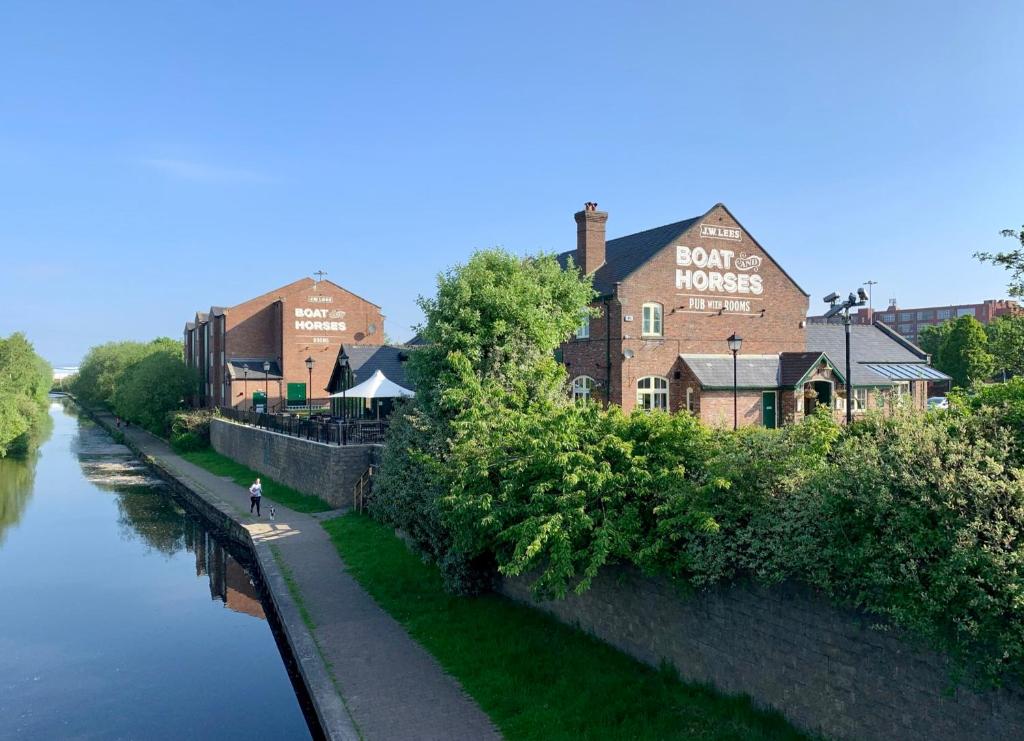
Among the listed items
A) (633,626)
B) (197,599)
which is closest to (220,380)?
(197,599)

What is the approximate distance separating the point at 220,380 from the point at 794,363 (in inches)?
1550

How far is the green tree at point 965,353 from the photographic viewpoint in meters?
54.3

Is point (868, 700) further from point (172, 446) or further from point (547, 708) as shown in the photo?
point (172, 446)

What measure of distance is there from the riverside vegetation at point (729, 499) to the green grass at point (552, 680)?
0.90 m

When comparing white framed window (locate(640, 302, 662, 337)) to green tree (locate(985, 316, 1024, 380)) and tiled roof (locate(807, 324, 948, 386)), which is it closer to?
tiled roof (locate(807, 324, 948, 386))

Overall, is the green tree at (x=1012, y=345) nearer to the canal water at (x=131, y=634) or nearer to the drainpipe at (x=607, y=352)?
the drainpipe at (x=607, y=352)

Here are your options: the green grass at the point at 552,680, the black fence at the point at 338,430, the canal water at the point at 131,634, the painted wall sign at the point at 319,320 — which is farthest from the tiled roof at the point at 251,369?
the green grass at the point at 552,680

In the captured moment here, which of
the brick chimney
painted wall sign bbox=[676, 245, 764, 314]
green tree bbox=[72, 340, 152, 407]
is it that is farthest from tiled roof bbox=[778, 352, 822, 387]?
green tree bbox=[72, 340, 152, 407]

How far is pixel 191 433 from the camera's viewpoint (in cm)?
4388

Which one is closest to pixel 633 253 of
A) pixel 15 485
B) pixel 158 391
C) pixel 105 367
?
pixel 15 485

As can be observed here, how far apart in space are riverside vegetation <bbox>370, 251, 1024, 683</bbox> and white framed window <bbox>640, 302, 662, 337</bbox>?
956 cm

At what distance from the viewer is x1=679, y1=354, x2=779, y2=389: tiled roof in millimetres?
25219

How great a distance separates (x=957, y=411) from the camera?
28.3 ft

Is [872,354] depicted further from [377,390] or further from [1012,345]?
[377,390]
